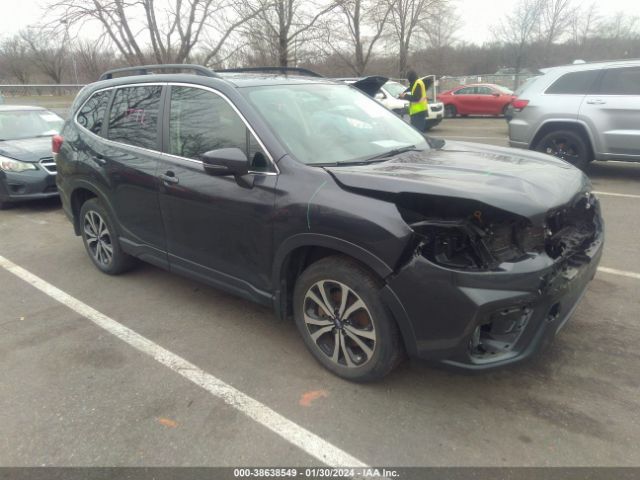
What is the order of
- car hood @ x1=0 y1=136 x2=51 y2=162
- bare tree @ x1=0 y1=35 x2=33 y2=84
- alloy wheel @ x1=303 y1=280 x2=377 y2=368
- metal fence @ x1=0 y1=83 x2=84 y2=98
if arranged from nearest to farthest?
1. alloy wheel @ x1=303 y1=280 x2=377 y2=368
2. car hood @ x1=0 y1=136 x2=51 y2=162
3. metal fence @ x1=0 y1=83 x2=84 y2=98
4. bare tree @ x1=0 y1=35 x2=33 y2=84

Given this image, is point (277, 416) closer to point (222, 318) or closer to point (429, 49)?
point (222, 318)

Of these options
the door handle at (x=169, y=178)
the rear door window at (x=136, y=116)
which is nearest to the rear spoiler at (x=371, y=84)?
the rear door window at (x=136, y=116)

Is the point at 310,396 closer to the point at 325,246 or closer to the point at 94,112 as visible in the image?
the point at 325,246

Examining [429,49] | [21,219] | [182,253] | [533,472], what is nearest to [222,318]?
[182,253]

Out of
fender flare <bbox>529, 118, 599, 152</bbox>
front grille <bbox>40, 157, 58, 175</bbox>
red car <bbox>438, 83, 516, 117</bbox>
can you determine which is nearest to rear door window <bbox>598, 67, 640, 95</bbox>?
fender flare <bbox>529, 118, 599, 152</bbox>

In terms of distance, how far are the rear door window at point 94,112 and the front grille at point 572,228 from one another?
384cm

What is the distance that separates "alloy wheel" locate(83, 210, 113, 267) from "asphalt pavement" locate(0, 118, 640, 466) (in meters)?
0.69

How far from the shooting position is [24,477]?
230 centimetres

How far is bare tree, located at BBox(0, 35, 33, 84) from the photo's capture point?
3873 centimetres

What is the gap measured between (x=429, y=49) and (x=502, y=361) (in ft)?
137

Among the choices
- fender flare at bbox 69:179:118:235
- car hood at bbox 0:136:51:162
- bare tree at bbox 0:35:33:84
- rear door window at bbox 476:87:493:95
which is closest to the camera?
fender flare at bbox 69:179:118:235

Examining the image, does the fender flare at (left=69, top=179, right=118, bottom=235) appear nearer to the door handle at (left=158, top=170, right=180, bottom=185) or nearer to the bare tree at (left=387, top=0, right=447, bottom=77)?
the door handle at (left=158, top=170, right=180, bottom=185)

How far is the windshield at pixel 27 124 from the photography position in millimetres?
8015

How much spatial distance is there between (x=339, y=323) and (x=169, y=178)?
1.72 meters
